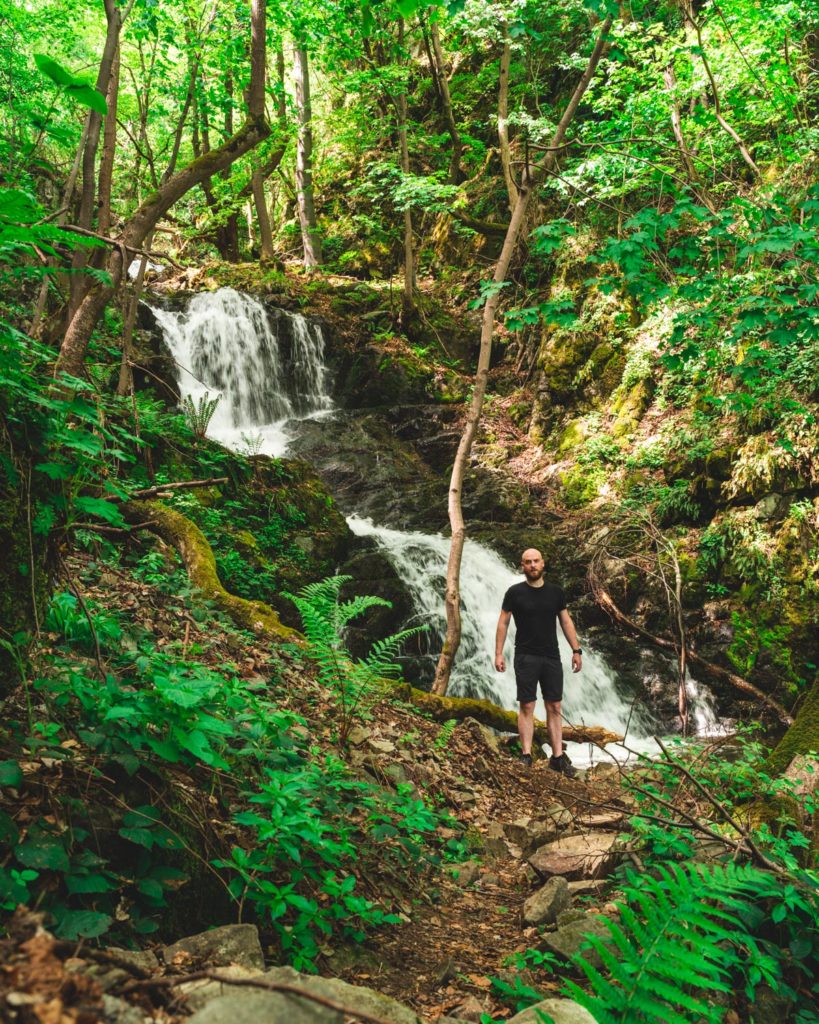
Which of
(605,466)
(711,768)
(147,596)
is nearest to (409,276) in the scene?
(605,466)

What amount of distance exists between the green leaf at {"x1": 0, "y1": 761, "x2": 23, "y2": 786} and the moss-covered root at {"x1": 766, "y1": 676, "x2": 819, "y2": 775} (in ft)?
14.0

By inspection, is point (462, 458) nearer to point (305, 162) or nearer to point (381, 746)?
point (381, 746)

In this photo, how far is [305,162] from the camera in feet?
62.0

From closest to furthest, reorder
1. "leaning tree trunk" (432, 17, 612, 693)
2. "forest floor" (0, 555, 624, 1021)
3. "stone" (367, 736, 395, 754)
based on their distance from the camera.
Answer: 1. "forest floor" (0, 555, 624, 1021)
2. "stone" (367, 736, 395, 754)
3. "leaning tree trunk" (432, 17, 612, 693)

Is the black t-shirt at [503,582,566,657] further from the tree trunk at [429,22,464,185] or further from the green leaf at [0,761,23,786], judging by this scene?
the tree trunk at [429,22,464,185]

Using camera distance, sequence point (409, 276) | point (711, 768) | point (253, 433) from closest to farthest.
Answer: point (711, 768) < point (253, 433) < point (409, 276)

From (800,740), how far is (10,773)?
4583 mm

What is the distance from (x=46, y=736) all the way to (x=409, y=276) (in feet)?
57.4

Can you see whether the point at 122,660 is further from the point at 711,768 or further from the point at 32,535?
the point at 711,768

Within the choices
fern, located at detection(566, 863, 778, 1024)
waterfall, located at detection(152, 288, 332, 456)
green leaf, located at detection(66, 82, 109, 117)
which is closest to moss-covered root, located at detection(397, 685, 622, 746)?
fern, located at detection(566, 863, 778, 1024)

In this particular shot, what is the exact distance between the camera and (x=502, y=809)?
15.9ft

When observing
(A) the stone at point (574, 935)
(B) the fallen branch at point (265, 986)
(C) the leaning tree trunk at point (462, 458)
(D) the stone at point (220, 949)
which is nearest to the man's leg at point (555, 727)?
(C) the leaning tree trunk at point (462, 458)

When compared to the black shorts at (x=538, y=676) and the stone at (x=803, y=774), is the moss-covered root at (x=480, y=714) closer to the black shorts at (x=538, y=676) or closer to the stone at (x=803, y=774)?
the black shorts at (x=538, y=676)

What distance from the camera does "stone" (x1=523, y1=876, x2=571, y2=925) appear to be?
9.66 feet
